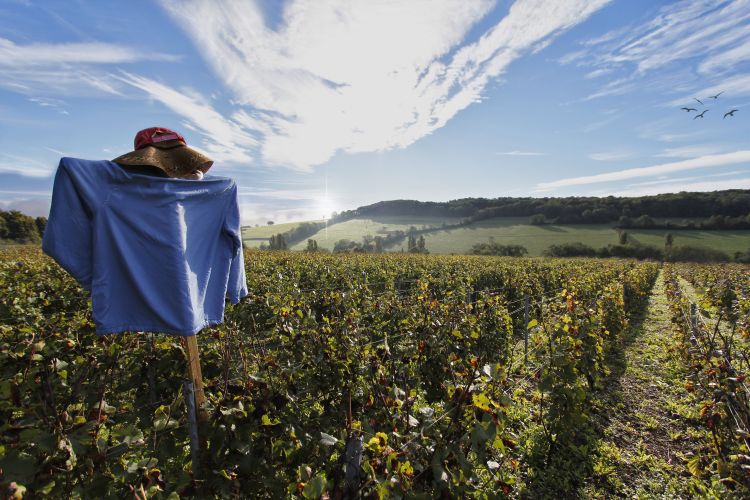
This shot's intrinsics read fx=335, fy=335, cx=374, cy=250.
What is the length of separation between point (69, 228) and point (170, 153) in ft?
2.21

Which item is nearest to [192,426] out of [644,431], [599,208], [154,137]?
[154,137]

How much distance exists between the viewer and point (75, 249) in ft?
5.79

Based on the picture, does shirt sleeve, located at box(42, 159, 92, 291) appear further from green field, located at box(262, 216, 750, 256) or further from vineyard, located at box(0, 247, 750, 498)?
green field, located at box(262, 216, 750, 256)

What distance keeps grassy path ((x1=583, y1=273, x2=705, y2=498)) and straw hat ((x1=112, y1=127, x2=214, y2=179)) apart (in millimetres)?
4936

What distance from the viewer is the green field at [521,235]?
169 ft

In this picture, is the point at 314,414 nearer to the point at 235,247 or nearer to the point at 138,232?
the point at 235,247

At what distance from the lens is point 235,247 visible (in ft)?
8.25

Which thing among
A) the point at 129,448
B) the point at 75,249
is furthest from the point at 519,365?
the point at 75,249

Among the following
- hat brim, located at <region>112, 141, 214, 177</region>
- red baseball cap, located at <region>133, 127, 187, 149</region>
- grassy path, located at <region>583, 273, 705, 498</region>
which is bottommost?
grassy path, located at <region>583, 273, 705, 498</region>

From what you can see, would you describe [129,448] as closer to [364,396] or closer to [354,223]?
[364,396]

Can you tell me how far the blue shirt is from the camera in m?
1.72

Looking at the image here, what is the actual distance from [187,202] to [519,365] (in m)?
6.24

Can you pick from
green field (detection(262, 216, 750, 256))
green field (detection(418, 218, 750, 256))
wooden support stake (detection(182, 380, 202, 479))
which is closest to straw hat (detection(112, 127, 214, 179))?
wooden support stake (detection(182, 380, 202, 479))

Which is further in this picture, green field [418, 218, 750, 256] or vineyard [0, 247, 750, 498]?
green field [418, 218, 750, 256]
